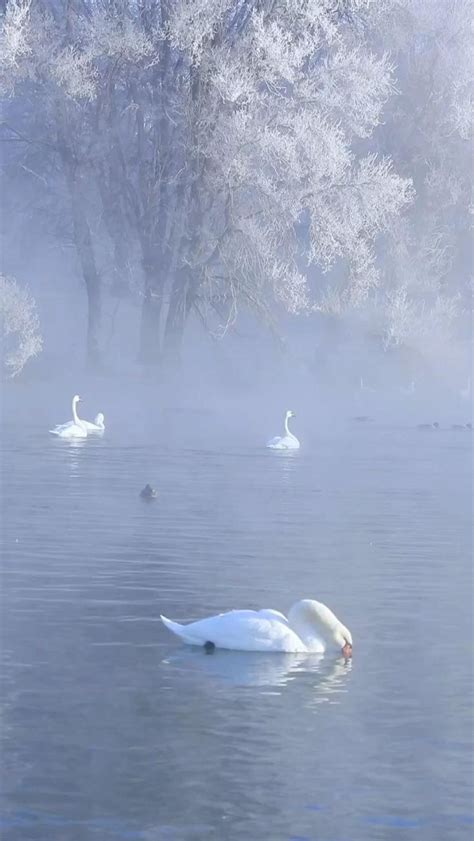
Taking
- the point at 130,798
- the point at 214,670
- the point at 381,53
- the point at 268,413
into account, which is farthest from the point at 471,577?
the point at 381,53

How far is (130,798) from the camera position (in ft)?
22.2

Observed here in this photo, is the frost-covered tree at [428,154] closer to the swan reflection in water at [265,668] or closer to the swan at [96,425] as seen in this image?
the swan at [96,425]

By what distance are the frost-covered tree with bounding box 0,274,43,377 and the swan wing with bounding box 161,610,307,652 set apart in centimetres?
2217

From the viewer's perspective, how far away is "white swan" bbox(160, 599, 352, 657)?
9.38 metres

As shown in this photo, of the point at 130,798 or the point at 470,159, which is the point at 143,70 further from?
the point at 130,798

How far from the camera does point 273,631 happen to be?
9398 mm

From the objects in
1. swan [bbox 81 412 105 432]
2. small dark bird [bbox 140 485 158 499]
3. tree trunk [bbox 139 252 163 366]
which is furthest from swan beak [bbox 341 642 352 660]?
tree trunk [bbox 139 252 163 366]

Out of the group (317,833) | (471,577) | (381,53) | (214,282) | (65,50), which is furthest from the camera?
(381,53)

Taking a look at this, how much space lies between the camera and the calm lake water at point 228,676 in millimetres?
6746

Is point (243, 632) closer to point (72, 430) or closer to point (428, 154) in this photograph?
point (72, 430)

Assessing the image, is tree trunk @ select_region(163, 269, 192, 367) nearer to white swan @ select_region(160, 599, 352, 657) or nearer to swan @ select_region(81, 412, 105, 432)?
swan @ select_region(81, 412, 105, 432)

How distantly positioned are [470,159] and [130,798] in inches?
1304

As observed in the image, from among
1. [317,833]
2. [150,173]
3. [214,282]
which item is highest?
[150,173]

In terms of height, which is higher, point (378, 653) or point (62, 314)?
point (62, 314)
